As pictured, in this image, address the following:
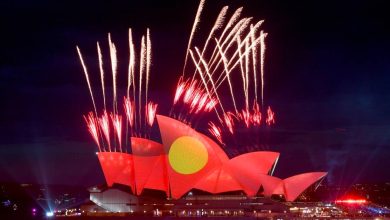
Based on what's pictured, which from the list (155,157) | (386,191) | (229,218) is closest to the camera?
(229,218)

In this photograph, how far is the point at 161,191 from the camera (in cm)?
4616

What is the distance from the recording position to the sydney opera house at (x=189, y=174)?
4459 centimetres

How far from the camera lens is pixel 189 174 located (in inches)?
1769

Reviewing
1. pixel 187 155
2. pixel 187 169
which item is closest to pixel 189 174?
pixel 187 169

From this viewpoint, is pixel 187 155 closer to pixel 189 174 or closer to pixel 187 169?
pixel 187 169

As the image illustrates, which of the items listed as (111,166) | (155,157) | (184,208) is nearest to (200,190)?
(184,208)

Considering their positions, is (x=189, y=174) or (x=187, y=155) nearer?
(x=187, y=155)

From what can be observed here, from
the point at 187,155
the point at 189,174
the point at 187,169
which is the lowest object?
the point at 189,174

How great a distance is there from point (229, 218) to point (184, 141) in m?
7.85

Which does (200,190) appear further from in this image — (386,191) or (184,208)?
(386,191)

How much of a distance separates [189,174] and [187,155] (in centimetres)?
176

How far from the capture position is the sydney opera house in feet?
146

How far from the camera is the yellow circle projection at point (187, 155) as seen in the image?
1756 inches

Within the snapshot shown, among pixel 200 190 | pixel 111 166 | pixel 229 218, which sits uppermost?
pixel 111 166
